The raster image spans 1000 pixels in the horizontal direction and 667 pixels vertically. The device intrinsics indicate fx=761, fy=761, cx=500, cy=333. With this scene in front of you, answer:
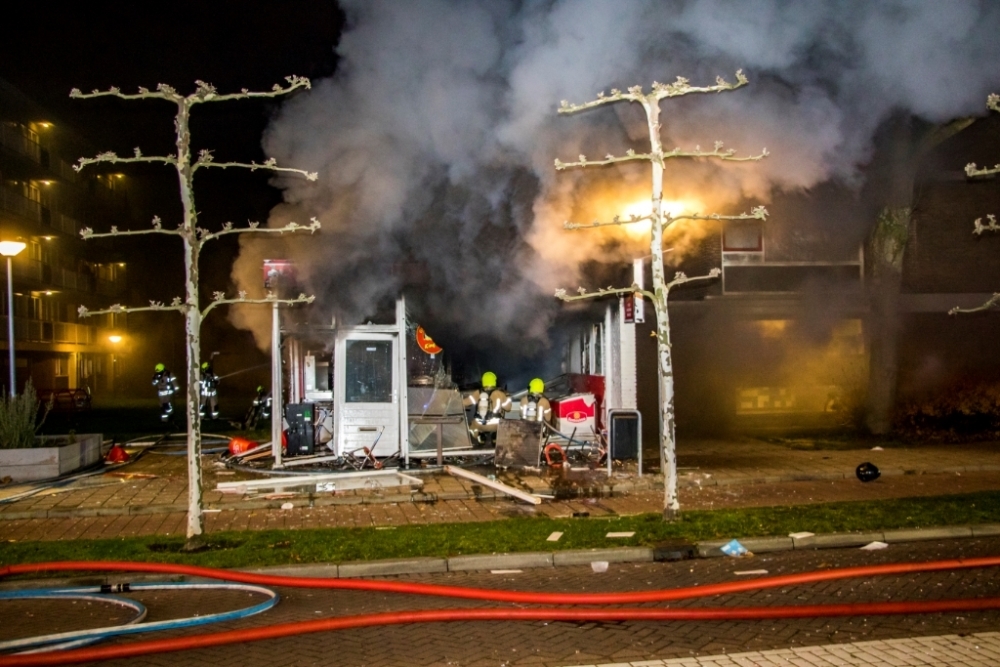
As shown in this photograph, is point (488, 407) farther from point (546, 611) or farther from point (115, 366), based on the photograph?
point (115, 366)

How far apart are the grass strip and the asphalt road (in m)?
0.66

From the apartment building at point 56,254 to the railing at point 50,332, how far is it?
5 cm

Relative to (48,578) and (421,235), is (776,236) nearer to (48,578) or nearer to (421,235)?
(421,235)

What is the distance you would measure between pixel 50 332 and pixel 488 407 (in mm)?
30268

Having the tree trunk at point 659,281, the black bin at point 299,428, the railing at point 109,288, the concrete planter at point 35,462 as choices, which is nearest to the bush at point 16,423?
the concrete planter at point 35,462

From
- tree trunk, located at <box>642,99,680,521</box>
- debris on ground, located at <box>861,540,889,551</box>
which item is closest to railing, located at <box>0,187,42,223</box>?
tree trunk, located at <box>642,99,680,521</box>

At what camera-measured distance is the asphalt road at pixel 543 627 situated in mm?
4656

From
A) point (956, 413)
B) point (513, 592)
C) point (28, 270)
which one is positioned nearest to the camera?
point (513, 592)

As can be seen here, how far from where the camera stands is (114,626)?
515 cm

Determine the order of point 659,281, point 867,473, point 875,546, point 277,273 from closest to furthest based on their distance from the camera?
point 875,546, point 659,281, point 867,473, point 277,273

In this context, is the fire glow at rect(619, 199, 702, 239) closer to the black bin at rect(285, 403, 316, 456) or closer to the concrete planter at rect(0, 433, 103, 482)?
the black bin at rect(285, 403, 316, 456)

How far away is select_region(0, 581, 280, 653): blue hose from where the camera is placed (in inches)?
185

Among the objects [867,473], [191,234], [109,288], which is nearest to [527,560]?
[191,234]

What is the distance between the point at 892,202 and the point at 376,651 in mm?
13441
